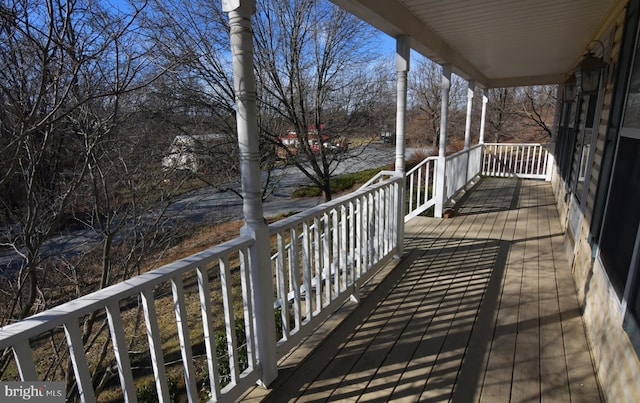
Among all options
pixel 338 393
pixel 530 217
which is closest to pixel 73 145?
pixel 338 393

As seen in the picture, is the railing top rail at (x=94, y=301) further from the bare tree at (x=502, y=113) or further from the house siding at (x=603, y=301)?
the bare tree at (x=502, y=113)

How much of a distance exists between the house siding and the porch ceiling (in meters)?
0.38

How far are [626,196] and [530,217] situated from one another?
3557mm

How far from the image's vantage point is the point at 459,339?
7.55 feet

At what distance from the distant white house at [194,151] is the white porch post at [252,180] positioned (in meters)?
4.06

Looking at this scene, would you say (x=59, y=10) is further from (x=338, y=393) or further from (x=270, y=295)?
(x=338, y=393)

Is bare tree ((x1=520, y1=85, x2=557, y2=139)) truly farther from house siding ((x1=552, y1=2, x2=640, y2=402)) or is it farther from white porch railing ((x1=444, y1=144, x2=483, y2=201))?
house siding ((x1=552, y1=2, x2=640, y2=402))

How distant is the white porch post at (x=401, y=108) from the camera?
10.6 feet

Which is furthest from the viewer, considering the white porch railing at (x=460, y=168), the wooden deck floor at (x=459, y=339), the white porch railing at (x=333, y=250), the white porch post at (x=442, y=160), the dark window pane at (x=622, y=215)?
the white porch railing at (x=460, y=168)

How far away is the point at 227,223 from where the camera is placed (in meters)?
6.82

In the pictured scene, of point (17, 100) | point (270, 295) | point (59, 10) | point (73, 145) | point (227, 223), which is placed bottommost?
point (227, 223)

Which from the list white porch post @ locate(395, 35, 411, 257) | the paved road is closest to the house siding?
white porch post @ locate(395, 35, 411, 257)

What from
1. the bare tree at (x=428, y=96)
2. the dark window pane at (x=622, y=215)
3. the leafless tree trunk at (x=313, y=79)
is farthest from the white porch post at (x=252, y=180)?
the bare tree at (x=428, y=96)

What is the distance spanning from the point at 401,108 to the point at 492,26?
1476 mm
